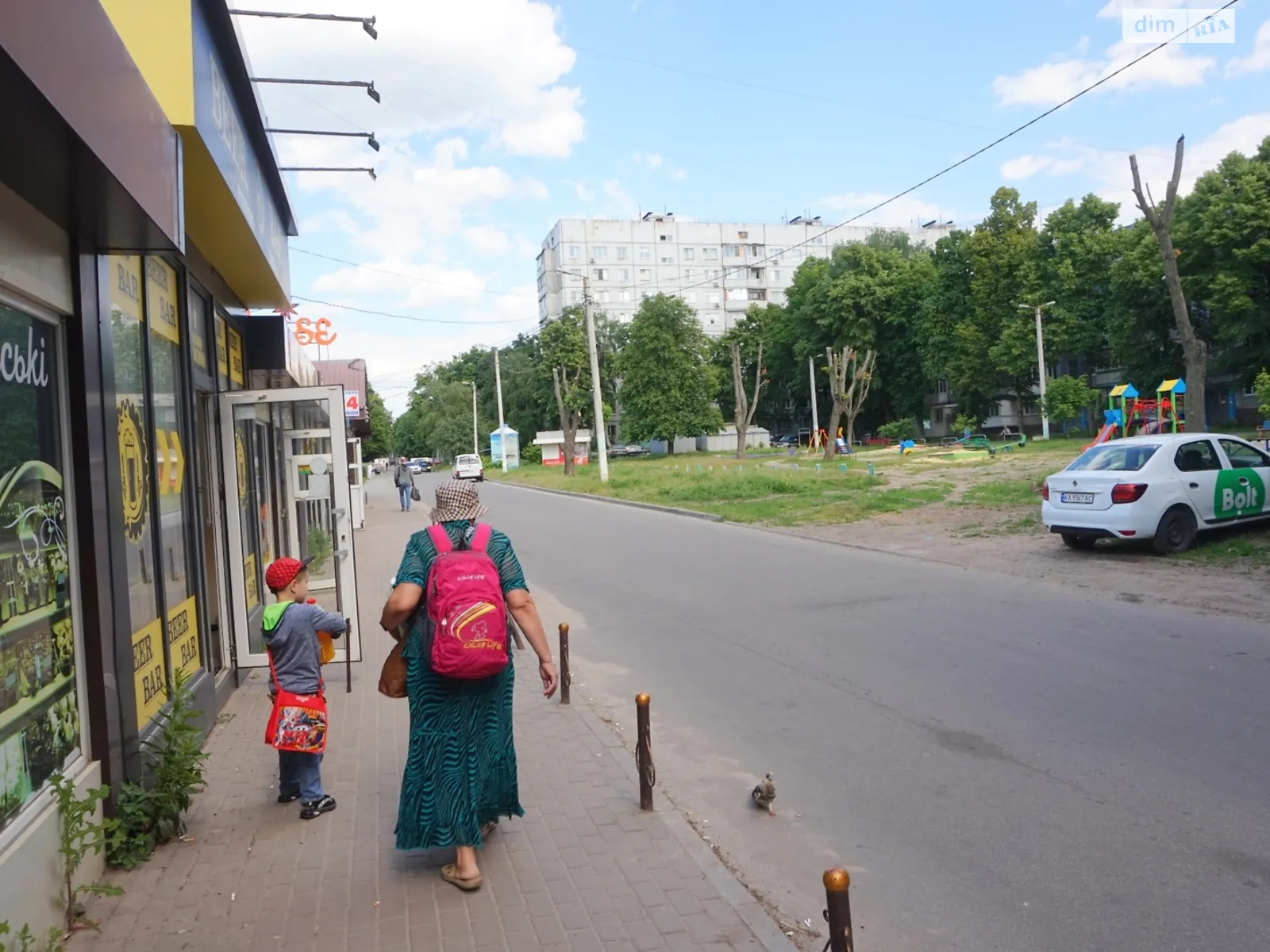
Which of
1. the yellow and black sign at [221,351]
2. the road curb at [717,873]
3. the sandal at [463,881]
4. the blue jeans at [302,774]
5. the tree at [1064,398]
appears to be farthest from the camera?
the tree at [1064,398]

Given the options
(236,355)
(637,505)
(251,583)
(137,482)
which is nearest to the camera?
(137,482)

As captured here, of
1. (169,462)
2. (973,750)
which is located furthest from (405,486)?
(973,750)

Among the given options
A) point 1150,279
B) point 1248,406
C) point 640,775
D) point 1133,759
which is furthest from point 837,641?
point 1248,406

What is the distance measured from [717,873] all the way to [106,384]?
3709 millimetres

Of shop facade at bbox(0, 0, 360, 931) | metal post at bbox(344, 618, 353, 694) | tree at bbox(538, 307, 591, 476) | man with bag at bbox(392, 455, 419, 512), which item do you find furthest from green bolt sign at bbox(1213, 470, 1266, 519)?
tree at bbox(538, 307, 591, 476)

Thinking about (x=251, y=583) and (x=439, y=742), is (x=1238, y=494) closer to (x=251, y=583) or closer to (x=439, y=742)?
(x=251, y=583)

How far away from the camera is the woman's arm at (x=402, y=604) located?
161 inches

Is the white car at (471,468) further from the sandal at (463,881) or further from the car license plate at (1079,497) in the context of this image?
the sandal at (463,881)

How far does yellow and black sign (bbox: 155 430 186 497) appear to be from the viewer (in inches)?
249

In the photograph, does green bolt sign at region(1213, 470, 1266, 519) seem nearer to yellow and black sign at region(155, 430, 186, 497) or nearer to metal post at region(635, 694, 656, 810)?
metal post at region(635, 694, 656, 810)

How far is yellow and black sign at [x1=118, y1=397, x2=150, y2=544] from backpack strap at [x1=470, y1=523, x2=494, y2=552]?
2039mm

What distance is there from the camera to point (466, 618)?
13.1ft

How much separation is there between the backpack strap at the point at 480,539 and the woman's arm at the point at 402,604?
0.29 meters

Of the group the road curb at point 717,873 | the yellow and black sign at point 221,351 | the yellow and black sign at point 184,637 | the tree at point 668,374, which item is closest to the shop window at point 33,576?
the yellow and black sign at point 184,637
